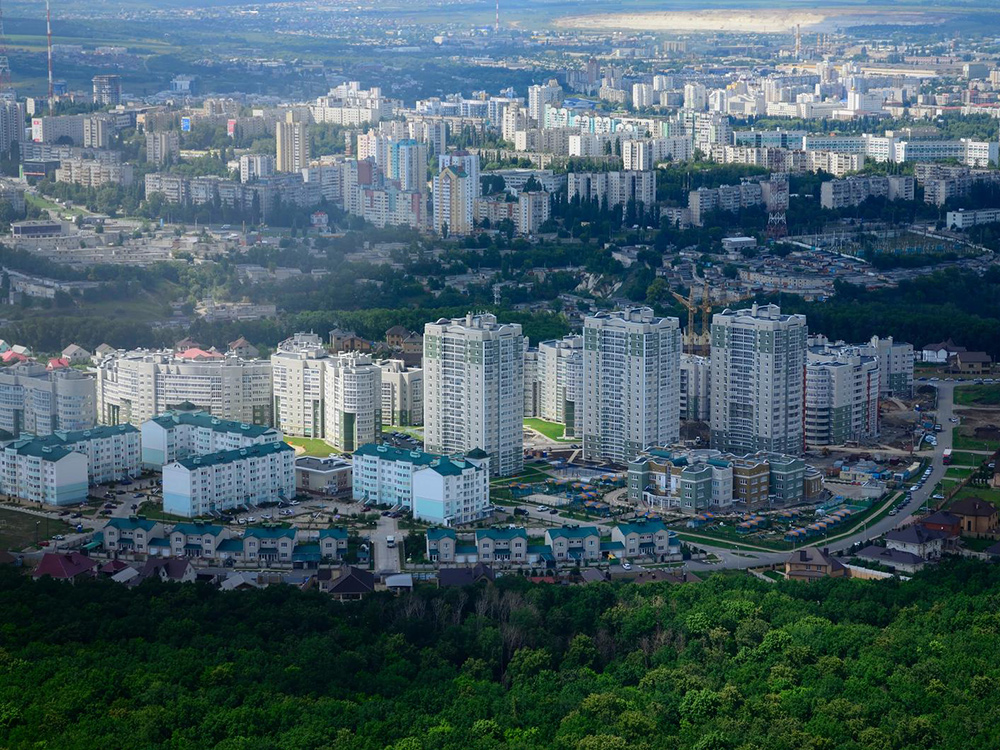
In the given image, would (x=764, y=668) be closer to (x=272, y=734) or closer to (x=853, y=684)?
(x=853, y=684)

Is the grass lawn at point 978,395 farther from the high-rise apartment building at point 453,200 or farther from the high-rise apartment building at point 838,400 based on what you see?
the high-rise apartment building at point 453,200

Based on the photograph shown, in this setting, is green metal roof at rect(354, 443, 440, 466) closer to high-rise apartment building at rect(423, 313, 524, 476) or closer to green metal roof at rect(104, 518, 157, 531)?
high-rise apartment building at rect(423, 313, 524, 476)

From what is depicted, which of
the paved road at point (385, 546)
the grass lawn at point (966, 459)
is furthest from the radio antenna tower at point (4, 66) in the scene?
the grass lawn at point (966, 459)

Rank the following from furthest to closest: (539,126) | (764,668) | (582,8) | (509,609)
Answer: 1. (582,8)
2. (539,126)
3. (509,609)
4. (764,668)

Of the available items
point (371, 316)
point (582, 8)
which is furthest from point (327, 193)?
point (582, 8)

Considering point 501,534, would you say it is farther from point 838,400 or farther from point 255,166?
point 255,166

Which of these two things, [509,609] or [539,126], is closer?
[509,609]
